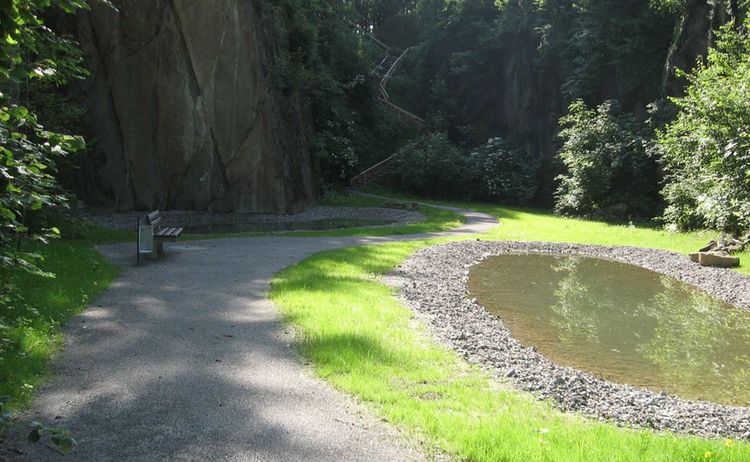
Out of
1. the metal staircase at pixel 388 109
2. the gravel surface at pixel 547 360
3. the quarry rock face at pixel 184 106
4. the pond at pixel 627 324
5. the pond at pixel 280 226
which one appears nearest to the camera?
the gravel surface at pixel 547 360

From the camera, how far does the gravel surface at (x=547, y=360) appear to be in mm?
5340

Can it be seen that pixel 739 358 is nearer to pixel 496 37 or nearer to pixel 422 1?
pixel 496 37

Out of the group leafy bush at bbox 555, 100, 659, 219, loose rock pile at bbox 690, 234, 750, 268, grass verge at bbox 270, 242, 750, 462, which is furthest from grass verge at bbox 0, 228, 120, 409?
leafy bush at bbox 555, 100, 659, 219

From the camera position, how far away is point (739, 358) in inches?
308

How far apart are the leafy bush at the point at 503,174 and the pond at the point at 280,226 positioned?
10853 millimetres

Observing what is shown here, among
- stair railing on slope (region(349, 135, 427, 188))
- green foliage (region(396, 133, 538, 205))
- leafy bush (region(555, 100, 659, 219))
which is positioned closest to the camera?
leafy bush (region(555, 100, 659, 219))

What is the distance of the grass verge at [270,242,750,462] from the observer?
420 cm

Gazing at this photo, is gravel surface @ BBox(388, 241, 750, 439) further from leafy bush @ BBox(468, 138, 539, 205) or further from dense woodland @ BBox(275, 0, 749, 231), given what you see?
leafy bush @ BBox(468, 138, 539, 205)

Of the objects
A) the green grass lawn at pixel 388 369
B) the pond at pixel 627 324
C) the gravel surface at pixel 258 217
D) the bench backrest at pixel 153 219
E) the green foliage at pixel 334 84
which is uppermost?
the green foliage at pixel 334 84

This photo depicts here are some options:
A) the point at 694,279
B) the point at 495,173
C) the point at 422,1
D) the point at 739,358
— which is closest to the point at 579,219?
the point at 495,173

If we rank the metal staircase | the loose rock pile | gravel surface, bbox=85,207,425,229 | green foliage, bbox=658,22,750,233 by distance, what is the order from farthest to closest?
the metal staircase < gravel surface, bbox=85,207,425,229 < green foliage, bbox=658,22,750,233 < the loose rock pile

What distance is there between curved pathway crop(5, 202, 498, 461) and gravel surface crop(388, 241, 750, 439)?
2124 mm

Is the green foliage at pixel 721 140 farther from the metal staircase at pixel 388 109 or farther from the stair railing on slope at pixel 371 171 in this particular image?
the metal staircase at pixel 388 109

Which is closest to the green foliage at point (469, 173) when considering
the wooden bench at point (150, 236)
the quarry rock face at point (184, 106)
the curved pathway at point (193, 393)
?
the quarry rock face at point (184, 106)
